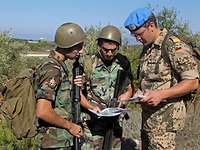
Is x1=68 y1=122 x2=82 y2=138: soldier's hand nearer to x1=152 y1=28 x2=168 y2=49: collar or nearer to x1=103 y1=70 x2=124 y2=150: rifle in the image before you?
x1=103 y1=70 x2=124 y2=150: rifle

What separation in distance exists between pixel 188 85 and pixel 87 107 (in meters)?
1.18

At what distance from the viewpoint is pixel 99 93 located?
5383 millimetres

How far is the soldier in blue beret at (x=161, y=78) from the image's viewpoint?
15.3ft

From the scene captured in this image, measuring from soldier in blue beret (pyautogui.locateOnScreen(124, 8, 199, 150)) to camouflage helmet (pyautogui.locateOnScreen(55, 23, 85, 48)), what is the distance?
598 millimetres

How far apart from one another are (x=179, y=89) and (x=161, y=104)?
1.18 ft

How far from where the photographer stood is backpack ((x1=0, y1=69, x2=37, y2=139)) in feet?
14.1

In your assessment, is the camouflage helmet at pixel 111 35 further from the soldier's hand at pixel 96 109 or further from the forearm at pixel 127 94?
the soldier's hand at pixel 96 109

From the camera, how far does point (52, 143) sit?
14.7ft

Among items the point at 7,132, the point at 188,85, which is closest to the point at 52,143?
the point at 188,85

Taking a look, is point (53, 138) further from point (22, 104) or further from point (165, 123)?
point (165, 123)

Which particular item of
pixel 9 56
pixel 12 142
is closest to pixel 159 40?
pixel 12 142

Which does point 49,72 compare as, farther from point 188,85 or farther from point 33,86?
point 188,85

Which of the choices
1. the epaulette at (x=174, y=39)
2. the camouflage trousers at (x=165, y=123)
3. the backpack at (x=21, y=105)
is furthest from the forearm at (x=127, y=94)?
the backpack at (x=21, y=105)

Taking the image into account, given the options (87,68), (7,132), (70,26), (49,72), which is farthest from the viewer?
(7,132)
